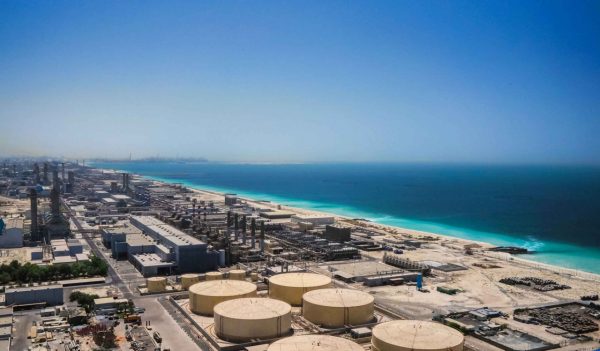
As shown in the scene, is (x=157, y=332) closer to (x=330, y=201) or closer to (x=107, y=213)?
(x=107, y=213)

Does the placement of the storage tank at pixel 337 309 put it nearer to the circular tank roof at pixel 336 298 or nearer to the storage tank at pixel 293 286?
the circular tank roof at pixel 336 298

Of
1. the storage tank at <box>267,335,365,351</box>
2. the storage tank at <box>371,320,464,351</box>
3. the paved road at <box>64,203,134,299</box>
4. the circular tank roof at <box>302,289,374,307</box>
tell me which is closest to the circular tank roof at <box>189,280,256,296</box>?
the circular tank roof at <box>302,289,374,307</box>

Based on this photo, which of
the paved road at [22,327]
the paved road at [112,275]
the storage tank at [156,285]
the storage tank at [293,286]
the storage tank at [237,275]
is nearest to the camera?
the paved road at [22,327]

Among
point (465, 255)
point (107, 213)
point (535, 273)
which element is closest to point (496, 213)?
point (465, 255)

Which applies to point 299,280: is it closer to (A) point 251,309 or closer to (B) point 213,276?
(B) point 213,276

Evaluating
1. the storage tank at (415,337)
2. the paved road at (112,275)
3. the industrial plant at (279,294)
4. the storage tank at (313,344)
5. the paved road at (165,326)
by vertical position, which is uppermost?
the storage tank at (415,337)

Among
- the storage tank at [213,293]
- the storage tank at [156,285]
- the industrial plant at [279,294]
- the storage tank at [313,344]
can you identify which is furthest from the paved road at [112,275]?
the storage tank at [313,344]

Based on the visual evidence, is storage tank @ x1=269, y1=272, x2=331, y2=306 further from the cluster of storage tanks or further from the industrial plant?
the industrial plant
